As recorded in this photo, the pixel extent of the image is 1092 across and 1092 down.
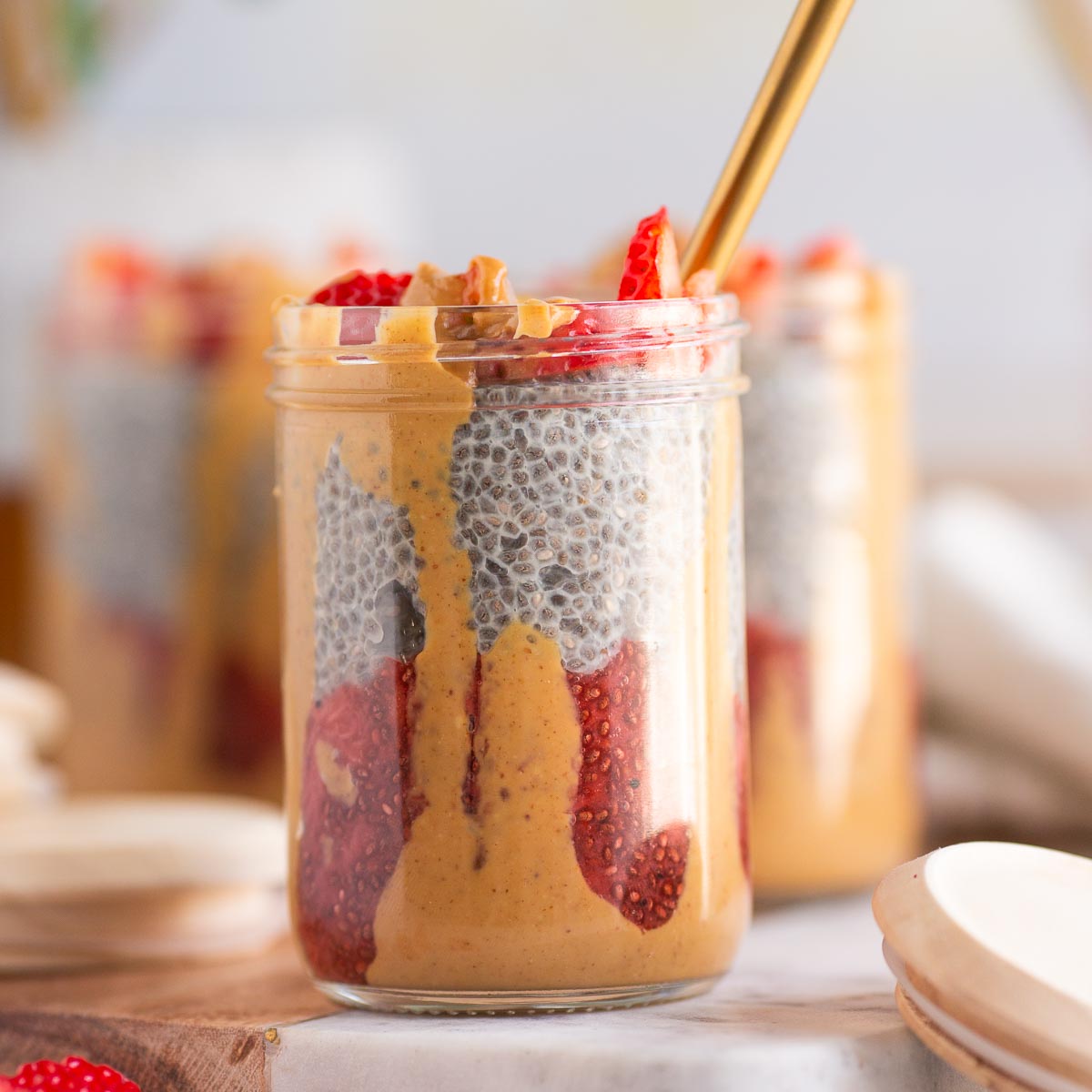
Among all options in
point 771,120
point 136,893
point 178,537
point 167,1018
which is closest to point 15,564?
point 178,537

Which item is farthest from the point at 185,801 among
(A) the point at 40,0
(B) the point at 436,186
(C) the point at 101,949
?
(B) the point at 436,186

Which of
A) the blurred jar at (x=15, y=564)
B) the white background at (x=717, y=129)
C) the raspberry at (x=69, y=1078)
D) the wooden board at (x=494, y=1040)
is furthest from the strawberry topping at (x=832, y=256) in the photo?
the white background at (x=717, y=129)

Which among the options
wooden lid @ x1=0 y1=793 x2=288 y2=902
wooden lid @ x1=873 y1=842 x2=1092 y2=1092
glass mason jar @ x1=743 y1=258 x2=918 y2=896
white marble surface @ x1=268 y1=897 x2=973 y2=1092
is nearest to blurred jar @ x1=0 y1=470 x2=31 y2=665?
wooden lid @ x1=0 y1=793 x2=288 y2=902

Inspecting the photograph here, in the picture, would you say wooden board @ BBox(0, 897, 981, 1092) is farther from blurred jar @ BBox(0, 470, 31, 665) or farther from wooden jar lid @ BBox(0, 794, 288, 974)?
blurred jar @ BBox(0, 470, 31, 665)

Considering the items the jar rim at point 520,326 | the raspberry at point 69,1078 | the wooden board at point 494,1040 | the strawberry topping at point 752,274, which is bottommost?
the raspberry at point 69,1078

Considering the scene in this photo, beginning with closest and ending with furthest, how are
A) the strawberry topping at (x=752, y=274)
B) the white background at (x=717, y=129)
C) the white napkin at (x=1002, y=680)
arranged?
1. the strawberry topping at (x=752, y=274)
2. the white napkin at (x=1002, y=680)
3. the white background at (x=717, y=129)

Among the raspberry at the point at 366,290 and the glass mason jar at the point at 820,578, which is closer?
the raspberry at the point at 366,290

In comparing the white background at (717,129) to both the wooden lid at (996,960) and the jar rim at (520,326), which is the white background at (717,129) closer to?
the jar rim at (520,326)
